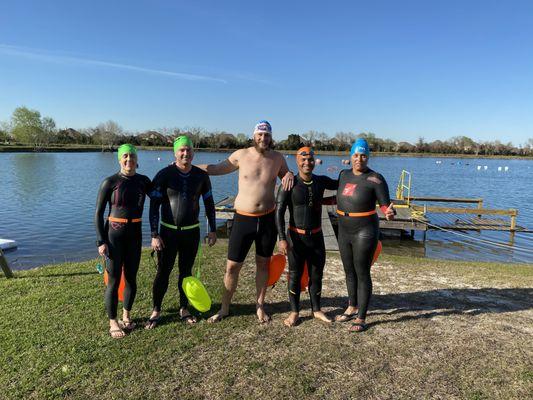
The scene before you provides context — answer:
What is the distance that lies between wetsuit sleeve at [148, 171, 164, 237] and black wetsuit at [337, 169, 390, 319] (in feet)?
7.17

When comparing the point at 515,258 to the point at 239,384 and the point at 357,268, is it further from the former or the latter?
the point at 239,384

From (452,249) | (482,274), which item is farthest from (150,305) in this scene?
(452,249)

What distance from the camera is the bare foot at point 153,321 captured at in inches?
172

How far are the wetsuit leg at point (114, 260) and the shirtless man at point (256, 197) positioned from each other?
124 cm

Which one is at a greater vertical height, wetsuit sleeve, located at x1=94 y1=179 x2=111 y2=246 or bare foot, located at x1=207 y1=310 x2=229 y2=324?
wetsuit sleeve, located at x1=94 y1=179 x2=111 y2=246

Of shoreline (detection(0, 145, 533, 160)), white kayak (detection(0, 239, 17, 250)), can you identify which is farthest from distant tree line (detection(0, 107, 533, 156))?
white kayak (detection(0, 239, 17, 250))

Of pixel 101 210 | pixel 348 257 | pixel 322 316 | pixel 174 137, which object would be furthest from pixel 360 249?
pixel 174 137

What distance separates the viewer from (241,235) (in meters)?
4.50

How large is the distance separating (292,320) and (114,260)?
2.28 m

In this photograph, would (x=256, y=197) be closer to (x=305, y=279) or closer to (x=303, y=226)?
(x=303, y=226)

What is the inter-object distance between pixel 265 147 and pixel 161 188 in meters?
1.36

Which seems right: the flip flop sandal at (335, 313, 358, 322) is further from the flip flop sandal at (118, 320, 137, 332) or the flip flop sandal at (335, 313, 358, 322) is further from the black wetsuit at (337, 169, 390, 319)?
the flip flop sandal at (118, 320, 137, 332)

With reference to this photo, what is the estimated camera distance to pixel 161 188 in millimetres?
4312

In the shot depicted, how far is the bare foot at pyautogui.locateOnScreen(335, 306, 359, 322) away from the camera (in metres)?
4.73
